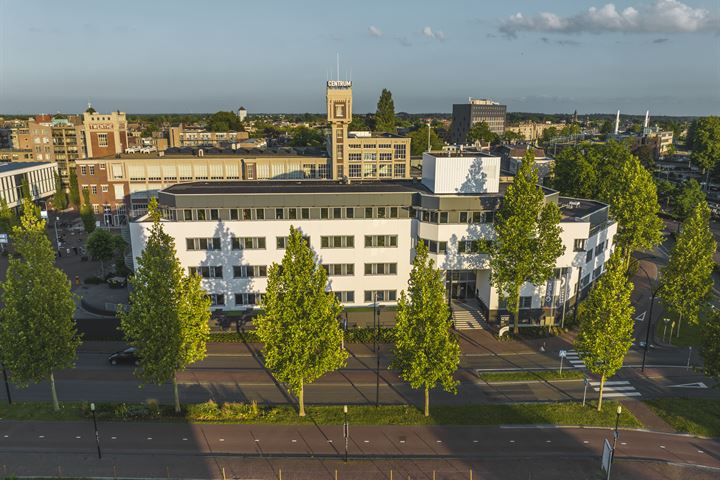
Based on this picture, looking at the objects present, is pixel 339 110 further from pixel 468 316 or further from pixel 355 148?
pixel 468 316

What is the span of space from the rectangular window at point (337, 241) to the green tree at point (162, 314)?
19849mm

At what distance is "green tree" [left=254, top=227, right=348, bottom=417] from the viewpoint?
33.5 m

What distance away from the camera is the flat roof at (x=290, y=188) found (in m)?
53.7

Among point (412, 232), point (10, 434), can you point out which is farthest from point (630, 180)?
point (10, 434)

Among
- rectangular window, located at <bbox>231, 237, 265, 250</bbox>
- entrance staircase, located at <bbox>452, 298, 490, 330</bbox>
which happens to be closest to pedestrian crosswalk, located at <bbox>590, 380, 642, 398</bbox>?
entrance staircase, located at <bbox>452, 298, 490, 330</bbox>

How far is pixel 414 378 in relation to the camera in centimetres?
3403

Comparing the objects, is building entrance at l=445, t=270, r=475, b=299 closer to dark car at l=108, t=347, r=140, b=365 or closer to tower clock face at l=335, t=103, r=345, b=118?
dark car at l=108, t=347, r=140, b=365

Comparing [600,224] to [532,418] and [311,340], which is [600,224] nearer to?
[532,418]

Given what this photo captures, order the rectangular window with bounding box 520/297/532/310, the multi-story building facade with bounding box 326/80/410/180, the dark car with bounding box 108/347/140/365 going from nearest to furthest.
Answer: the dark car with bounding box 108/347/140/365, the rectangular window with bounding box 520/297/532/310, the multi-story building facade with bounding box 326/80/410/180

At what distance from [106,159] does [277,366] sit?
84365 mm

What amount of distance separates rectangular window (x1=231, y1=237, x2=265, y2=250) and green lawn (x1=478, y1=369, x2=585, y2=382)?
25.6 m

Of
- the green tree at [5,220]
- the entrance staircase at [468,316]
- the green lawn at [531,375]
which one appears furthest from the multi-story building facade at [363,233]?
the green tree at [5,220]

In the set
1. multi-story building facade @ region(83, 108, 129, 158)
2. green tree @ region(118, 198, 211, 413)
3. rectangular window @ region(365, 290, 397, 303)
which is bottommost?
rectangular window @ region(365, 290, 397, 303)

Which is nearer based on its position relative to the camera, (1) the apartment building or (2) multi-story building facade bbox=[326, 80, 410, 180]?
(1) the apartment building
